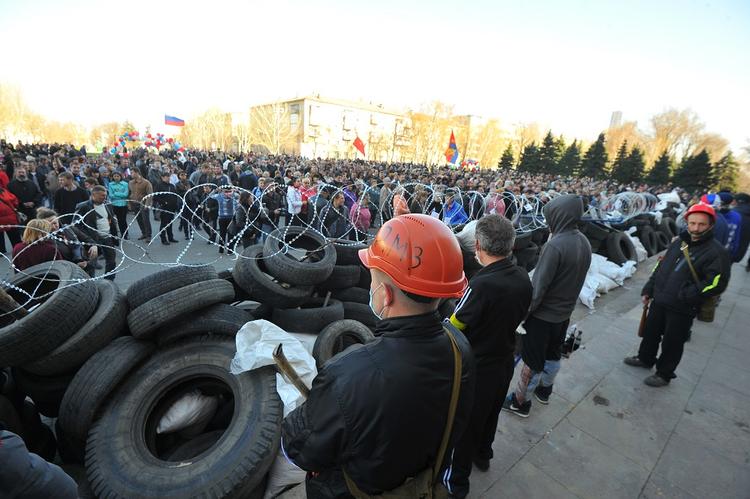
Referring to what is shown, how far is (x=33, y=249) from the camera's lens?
15.0 ft

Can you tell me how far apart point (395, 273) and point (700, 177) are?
54.9m

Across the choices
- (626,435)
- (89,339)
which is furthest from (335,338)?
(626,435)

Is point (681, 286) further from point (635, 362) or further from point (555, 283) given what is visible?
point (555, 283)

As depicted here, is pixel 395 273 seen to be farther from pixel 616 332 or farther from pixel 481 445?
pixel 616 332

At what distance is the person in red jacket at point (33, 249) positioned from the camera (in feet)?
14.7

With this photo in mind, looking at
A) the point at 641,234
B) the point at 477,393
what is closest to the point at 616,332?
the point at 477,393

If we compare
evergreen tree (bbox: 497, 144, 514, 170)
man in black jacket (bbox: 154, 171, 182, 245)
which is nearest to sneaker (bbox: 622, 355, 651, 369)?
man in black jacket (bbox: 154, 171, 182, 245)

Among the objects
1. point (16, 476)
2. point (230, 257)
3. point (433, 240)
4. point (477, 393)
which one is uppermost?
point (433, 240)

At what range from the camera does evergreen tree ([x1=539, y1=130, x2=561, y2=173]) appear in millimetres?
49166

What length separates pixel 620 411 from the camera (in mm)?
4156

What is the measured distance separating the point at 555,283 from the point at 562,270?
0.49ft

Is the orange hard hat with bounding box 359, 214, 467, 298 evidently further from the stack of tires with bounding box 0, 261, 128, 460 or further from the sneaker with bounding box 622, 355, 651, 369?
the sneaker with bounding box 622, 355, 651, 369

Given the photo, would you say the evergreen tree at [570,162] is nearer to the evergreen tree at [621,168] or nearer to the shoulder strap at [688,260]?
the evergreen tree at [621,168]

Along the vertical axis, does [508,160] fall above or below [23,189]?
above
